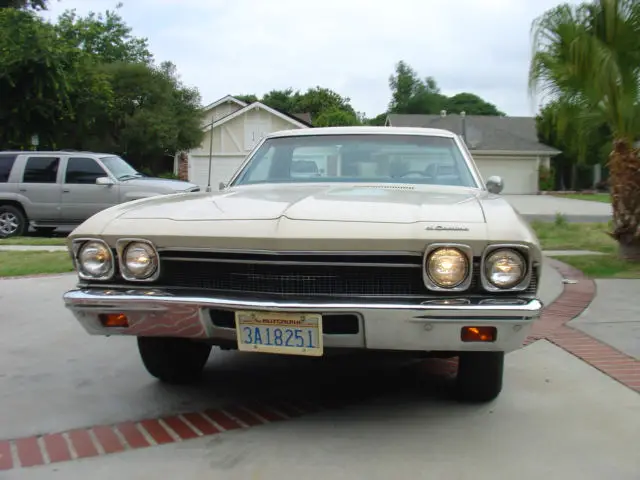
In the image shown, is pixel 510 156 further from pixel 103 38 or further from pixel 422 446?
pixel 422 446

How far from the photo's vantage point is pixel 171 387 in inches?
163

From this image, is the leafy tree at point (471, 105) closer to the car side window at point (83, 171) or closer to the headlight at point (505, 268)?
the car side window at point (83, 171)

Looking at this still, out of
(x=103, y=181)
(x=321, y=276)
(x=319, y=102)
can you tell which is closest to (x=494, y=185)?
(x=321, y=276)

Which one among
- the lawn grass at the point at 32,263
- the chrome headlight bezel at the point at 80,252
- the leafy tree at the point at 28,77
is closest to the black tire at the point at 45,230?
the lawn grass at the point at 32,263

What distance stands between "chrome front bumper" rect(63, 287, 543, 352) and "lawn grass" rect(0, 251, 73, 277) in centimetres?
570

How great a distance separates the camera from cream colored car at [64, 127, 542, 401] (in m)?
3.02

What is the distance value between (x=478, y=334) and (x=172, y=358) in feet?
6.26

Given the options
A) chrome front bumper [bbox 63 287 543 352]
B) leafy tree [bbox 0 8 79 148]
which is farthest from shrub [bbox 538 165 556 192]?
chrome front bumper [bbox 63 287 543 352]

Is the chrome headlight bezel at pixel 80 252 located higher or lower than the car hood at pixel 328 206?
lower

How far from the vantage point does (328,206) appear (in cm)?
344

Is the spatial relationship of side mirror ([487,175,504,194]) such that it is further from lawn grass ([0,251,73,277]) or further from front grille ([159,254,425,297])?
lawn grass ([0,251,73,277])

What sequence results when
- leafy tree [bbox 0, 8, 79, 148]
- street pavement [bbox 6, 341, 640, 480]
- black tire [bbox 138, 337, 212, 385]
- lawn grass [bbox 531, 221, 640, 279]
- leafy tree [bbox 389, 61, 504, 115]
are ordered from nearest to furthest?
1. street pavement [bbox 6, 341, 640, 480]
2. black tire [bbox 138, 337, 212, 385]
3. lawn grass [bbox 531, 221, 640, 279]
4. leafy tree [bbox 0, 8, 79, 148]
5. leafy tree [bbox 389, 61, 504, 115]

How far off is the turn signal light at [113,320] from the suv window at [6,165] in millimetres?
11254

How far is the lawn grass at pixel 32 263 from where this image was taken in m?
8.46
